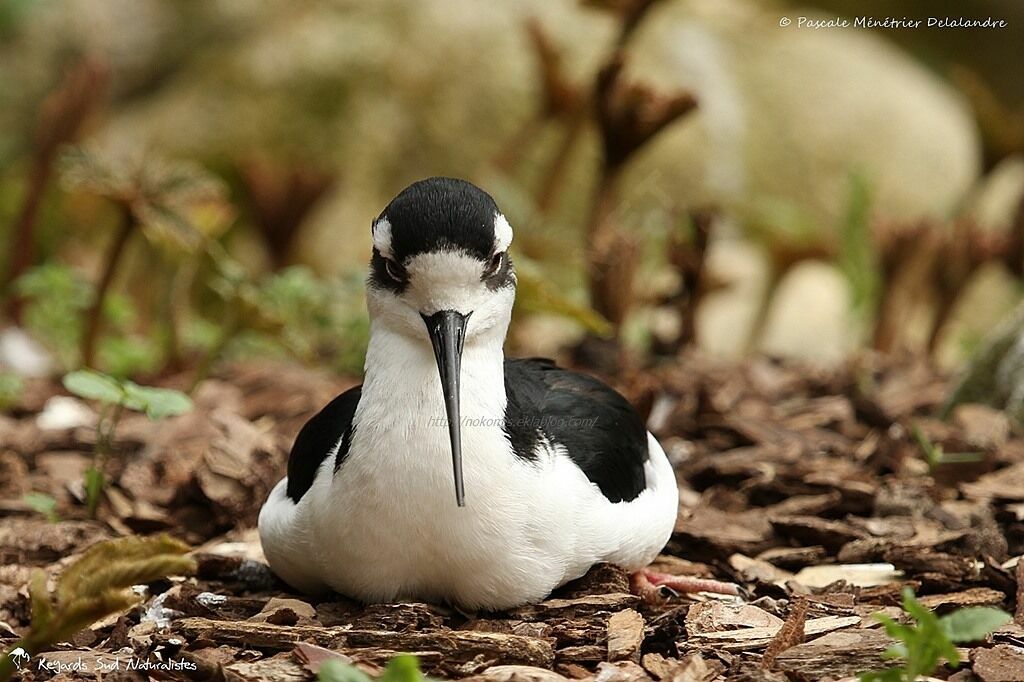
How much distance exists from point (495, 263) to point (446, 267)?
6.9 inches

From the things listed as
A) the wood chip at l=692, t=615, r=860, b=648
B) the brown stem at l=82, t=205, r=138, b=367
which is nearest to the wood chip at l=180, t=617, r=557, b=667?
the wood chip at l=692, t=615, r=860, b=648

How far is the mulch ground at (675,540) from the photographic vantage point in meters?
3.22

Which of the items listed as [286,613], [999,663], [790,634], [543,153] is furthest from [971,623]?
[543,153]

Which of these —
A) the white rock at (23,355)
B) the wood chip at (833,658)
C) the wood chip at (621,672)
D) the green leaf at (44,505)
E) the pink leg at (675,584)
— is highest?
the white rock at (23,355)

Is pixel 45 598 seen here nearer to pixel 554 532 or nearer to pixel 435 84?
pixel 554 532

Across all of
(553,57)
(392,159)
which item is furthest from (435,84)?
(553,57)

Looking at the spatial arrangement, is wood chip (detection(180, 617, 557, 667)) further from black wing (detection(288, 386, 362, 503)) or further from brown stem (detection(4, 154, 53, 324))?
brown stem (detection(4, 154, 53, 324))

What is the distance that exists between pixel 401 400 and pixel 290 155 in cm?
700

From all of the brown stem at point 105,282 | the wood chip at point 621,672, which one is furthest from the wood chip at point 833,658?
the brown stem at point 105,282

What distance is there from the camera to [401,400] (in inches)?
131

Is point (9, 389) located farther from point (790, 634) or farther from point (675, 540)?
point (790, 634)

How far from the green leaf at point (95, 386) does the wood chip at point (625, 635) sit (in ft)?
5.51

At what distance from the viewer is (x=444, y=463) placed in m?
3.25

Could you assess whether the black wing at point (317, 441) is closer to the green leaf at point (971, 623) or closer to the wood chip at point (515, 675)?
the wood chip at point (515, 675)
